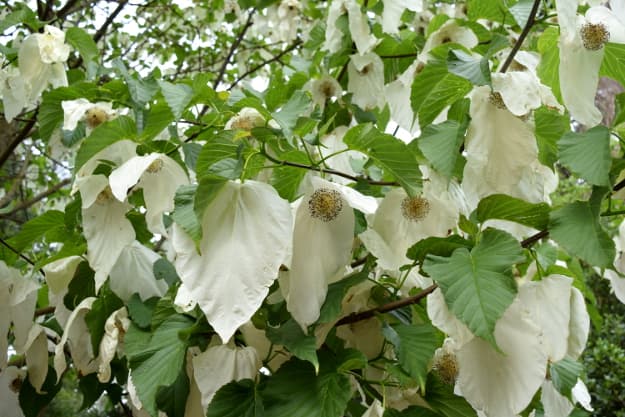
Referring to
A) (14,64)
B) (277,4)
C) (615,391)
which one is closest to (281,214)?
(14,64)

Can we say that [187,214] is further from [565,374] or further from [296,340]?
[565,374]

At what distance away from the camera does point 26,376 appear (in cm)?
117

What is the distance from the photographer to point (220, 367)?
774 millimetres

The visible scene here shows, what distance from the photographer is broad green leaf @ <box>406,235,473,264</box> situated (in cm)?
75

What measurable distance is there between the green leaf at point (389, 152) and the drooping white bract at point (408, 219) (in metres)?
0.15

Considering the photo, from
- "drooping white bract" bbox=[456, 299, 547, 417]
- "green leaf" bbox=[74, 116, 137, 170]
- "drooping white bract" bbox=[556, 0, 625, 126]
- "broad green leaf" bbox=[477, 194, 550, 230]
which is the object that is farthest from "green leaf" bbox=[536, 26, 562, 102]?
"green leaf" bbox=[74, 116, 137, 170]

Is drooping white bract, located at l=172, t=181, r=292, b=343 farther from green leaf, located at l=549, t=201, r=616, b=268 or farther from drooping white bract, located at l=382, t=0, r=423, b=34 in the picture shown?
drooping white bract, located at l=382, t=0, r=423, b=34

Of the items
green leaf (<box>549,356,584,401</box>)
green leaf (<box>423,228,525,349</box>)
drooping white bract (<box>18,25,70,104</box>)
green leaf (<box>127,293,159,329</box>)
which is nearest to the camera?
green leaf (<box>423,228,525,349</box>)

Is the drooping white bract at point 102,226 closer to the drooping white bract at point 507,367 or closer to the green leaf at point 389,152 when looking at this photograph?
the green leaf at point 389,152

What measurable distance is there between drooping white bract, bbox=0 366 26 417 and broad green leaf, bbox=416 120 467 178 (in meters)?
0.82

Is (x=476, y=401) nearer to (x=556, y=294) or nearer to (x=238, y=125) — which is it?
(x=556, y=294)

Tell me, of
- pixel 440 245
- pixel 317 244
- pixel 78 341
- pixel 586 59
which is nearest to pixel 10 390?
pixel 78 341

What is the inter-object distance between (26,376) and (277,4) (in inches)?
55.3

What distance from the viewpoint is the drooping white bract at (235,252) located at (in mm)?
649
